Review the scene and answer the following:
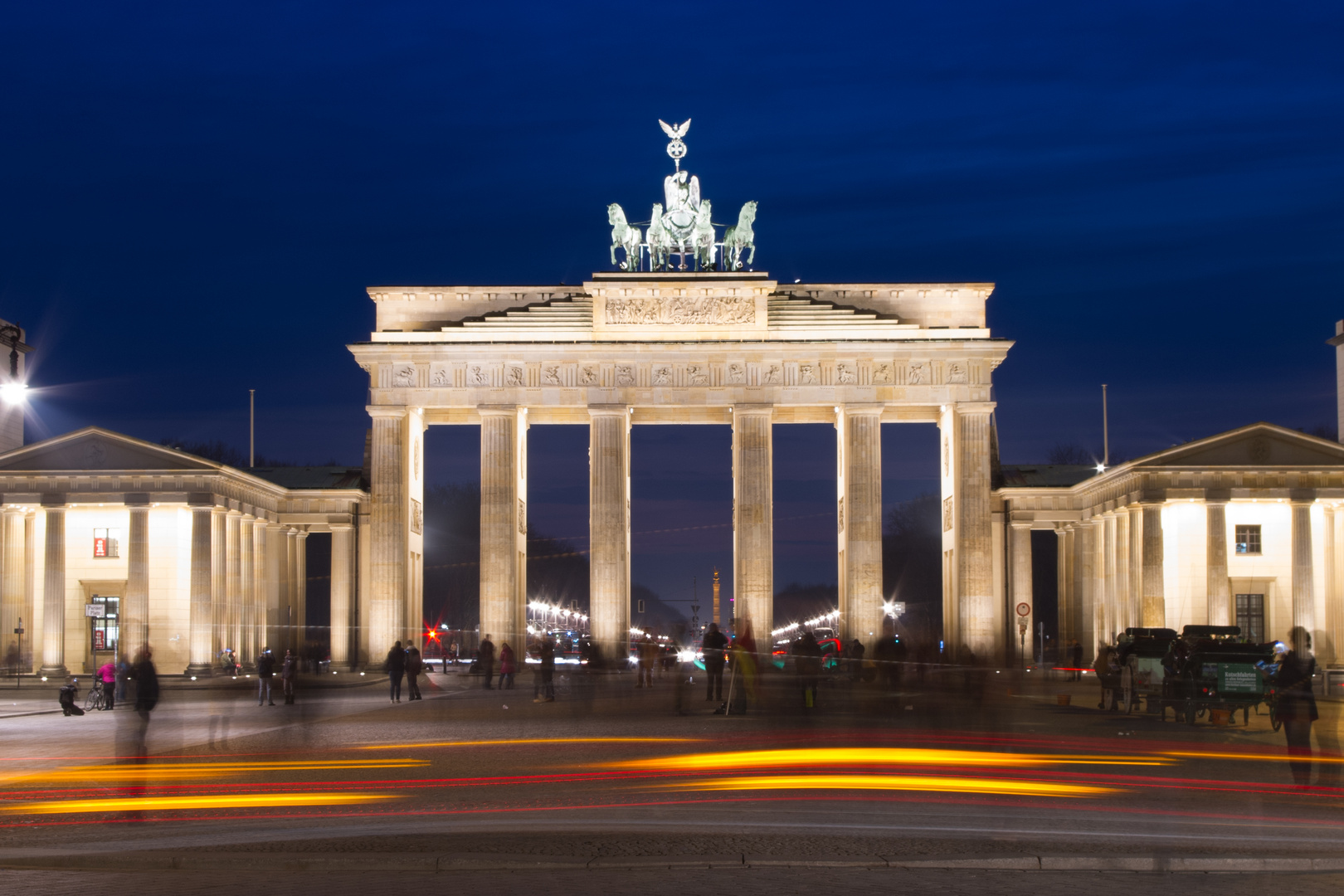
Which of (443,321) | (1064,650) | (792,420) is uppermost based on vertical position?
(443,321)

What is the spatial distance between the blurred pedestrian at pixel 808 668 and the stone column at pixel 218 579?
28.8m

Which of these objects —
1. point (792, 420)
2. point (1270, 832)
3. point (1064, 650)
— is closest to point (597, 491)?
point (792, 420)

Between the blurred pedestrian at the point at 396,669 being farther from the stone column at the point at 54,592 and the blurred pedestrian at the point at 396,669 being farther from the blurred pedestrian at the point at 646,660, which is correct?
the stone column at the point at 54,592

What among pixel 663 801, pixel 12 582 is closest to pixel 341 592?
pixel 12 582

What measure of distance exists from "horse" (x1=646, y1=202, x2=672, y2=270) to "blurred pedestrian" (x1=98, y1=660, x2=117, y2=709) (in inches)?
1235

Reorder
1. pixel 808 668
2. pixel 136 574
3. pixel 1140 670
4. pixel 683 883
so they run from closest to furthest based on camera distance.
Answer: pixel 683 883 → pixel 808 668 → pixel 1140 670 → pixel 136 574

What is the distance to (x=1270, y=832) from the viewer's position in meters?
13.6

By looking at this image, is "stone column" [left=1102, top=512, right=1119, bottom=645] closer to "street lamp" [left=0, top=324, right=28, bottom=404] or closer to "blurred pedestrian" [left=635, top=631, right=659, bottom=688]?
"blurred pedestrian" [left=635, top=631, right=659, bottom=688]

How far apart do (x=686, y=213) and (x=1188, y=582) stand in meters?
25.6

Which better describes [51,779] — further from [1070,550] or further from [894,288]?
[1070,550]

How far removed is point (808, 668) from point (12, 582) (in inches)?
1377

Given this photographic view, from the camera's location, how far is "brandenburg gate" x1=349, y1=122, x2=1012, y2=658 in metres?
60.7

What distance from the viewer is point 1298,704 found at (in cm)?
1806

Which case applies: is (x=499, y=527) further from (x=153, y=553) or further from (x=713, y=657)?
(x=713, y=657)
